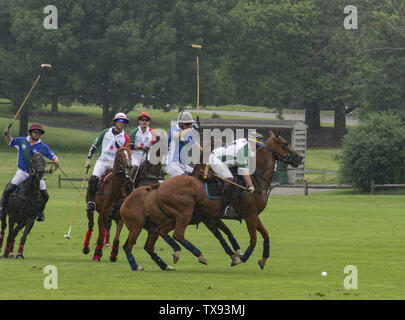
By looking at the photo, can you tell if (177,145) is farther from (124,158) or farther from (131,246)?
(131,246)

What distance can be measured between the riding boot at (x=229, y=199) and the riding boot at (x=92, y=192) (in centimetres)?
328

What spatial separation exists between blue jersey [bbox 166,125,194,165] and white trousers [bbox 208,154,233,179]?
815mm

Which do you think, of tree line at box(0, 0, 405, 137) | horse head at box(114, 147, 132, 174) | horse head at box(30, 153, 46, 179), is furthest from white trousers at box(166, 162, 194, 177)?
tree line at box(0, 0, 405, 137)

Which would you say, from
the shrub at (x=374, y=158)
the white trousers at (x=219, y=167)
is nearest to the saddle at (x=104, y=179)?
the white trousers at (x=219, y=167)

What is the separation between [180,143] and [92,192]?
7.79ft

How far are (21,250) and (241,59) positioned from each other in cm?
6587

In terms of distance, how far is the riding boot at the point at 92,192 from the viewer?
19.6 metres

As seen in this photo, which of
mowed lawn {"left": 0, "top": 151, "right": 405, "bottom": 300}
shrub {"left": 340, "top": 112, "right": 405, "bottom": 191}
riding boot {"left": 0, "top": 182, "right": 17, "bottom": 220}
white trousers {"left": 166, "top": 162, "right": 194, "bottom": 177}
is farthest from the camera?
shrub {"left": 340, "top": 112, "right": 405, "bottom": 191}

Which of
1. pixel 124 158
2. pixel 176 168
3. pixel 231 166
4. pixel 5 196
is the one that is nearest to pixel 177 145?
pixel 176 168

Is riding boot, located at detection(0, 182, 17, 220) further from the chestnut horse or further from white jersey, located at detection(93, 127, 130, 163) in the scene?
the chestnut horse

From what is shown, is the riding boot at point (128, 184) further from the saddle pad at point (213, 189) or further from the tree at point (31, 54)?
the tree at point (31, 54)

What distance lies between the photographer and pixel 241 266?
1800 cm

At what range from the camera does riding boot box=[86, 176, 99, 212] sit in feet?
64.2
